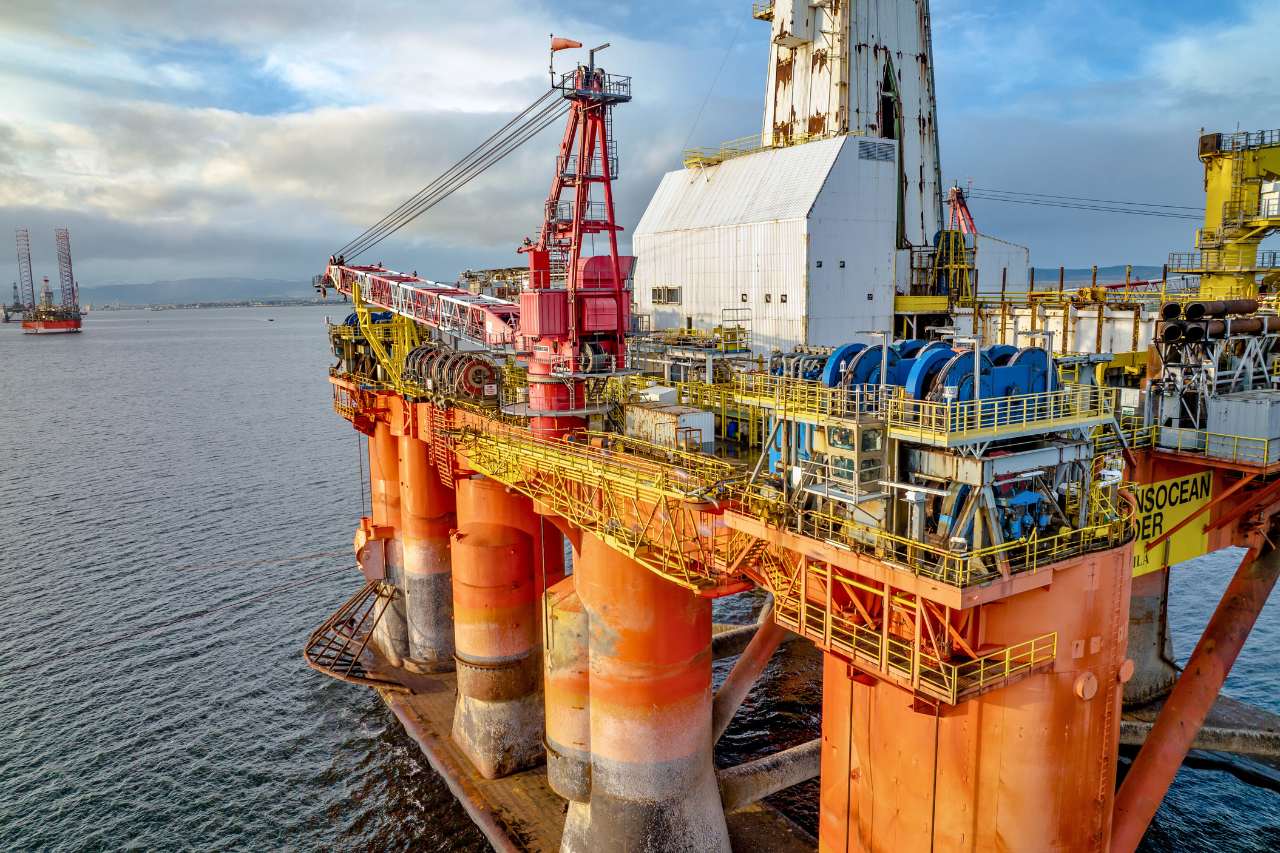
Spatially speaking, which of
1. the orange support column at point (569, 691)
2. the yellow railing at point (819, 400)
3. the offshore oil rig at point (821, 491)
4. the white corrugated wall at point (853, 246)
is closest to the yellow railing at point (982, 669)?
the offshore oil rig at point (821, 491)

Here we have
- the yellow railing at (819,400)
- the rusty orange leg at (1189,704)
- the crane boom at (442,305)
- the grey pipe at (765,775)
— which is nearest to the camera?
the yellow railing at (819,400)

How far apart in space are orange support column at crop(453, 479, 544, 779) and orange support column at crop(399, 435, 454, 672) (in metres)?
4.46

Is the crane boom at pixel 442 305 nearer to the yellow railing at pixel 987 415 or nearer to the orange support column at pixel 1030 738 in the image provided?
the yellow railing at pixel 987 415

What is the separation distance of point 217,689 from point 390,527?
8295 mm

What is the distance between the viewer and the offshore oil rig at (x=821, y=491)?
43.2 ft

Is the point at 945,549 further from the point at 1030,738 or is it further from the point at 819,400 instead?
the point at 1030,738

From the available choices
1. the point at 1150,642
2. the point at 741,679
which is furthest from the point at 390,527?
the point at 1150,642

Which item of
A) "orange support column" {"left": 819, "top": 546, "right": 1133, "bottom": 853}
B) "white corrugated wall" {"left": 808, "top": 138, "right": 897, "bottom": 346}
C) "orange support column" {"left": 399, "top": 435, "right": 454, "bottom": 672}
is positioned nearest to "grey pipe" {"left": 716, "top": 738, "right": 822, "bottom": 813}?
"orange support column" {"left": 819, "top": 546, "right": 1133, "bottom": 853}

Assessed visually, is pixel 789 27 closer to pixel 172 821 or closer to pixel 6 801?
pixel 172 821

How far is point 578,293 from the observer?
2162 centimetres

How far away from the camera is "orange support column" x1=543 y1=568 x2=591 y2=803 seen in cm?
2112

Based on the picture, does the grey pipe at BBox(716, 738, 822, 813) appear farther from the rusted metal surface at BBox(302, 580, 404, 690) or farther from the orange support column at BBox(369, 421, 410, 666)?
the orange support column at BBox(369, 421, 410, 666)

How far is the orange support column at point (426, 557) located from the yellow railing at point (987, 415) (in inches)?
826

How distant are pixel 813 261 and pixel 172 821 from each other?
83.5 feet
